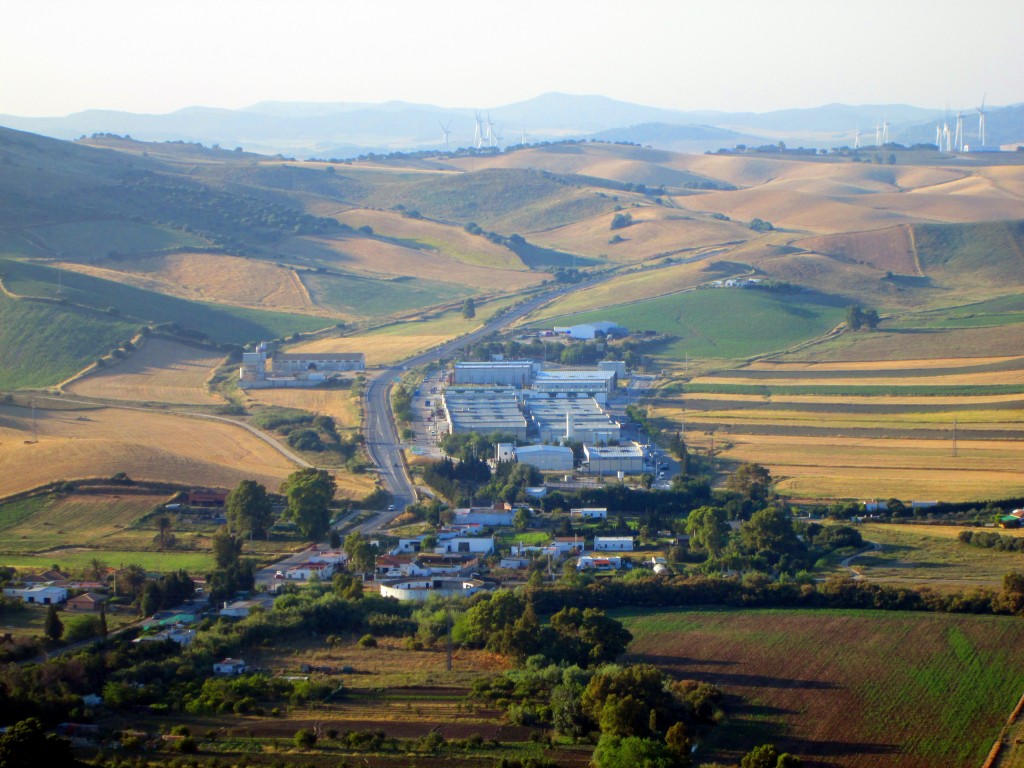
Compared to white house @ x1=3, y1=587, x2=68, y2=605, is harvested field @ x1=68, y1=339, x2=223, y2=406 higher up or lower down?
higher up

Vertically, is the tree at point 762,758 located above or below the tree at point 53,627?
below

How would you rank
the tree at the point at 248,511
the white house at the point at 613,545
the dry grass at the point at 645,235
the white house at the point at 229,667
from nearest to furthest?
1. the white house at the point at 229,667
2. the white house at the point at 613,545
3. the tree at the point at 248,511
4. the dry grass at the point at 645,235

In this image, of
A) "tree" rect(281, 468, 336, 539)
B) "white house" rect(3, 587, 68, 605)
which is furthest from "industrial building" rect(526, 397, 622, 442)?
"white house" rect(3, 587, 68, 605)

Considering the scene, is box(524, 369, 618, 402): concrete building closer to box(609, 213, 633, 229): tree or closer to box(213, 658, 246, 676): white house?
box(213, 658, 246, 676): white house

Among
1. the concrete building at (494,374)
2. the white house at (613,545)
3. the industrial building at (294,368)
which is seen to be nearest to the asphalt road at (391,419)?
the industrial building at (294,368)

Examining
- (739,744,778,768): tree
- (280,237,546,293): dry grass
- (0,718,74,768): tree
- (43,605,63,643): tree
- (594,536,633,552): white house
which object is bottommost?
(594,536,633,552): white house

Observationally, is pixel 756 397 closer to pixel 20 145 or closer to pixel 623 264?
pixel 623 264

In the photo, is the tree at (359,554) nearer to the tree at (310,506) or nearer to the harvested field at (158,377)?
the tree at (310,506)

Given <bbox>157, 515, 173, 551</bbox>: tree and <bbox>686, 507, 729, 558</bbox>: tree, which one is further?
<bbox>157, 515, 173, 551</bbox>: tree

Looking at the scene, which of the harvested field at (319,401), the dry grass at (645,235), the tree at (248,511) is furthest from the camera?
the dry grass at (645,235)
